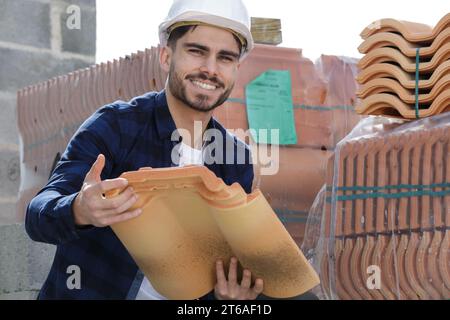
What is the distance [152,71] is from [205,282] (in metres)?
2.46

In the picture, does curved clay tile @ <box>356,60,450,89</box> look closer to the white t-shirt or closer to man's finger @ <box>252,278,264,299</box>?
the white t-shirt

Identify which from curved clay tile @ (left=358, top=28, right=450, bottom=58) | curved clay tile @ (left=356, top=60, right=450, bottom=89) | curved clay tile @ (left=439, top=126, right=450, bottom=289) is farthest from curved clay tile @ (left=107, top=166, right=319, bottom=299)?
curved clay tile @ (left=358, top=28, right=450, bottom=58)

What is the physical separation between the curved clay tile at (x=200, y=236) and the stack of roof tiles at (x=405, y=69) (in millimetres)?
2245

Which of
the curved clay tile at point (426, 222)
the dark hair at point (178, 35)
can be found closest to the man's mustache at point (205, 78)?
the dark hair at point (178, 35)

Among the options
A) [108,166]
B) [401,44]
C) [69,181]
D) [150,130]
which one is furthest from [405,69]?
[69,181]

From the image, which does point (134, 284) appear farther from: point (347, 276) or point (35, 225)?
point (347, 276)

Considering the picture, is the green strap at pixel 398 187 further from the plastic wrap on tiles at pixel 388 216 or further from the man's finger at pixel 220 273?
the man's finger at pixel 220 273

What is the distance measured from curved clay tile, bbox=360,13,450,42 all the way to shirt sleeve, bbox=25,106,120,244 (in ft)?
7.65

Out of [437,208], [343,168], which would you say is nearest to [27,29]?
[343,168]

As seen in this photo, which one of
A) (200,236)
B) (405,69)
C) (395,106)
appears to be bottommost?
(200,236)

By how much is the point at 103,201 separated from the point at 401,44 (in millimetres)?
3018

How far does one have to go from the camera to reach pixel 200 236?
2699mm

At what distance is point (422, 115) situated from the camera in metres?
4.76

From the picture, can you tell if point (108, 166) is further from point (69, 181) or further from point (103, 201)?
point (103, 201)
